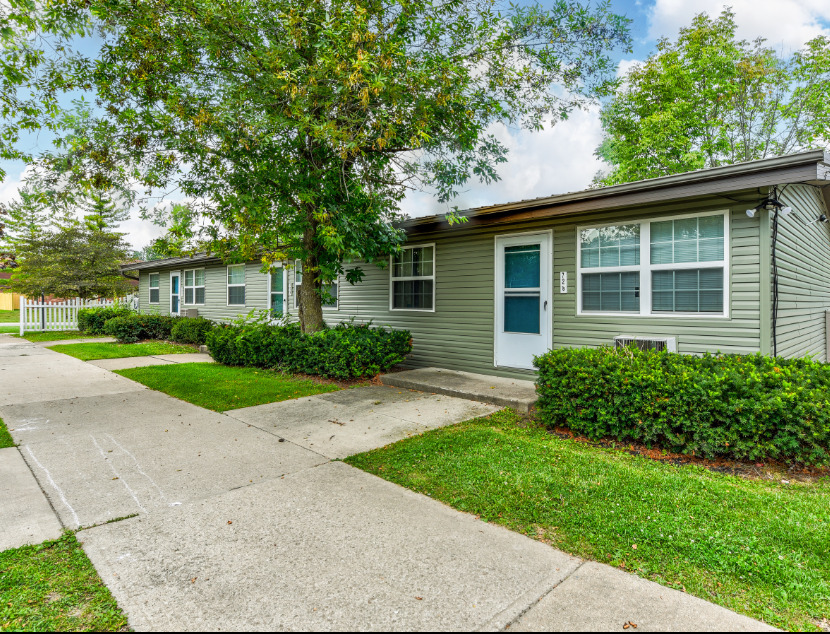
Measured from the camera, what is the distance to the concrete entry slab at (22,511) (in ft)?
8.67

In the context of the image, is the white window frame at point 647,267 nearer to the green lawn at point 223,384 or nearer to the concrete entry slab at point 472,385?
the concrete entry slab at point 472,385

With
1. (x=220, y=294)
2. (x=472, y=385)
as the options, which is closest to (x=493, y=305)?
(x=472, y=385)

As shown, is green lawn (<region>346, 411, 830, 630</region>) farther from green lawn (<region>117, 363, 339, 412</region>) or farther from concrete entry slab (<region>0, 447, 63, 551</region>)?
green lawn (<region>117, 363, 339, 412</region>)

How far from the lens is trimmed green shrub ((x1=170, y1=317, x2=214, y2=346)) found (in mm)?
12766

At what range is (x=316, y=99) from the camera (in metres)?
5.70

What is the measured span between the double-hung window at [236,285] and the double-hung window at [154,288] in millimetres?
6190

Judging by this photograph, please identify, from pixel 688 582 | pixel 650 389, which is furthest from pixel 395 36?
pixel 688 582

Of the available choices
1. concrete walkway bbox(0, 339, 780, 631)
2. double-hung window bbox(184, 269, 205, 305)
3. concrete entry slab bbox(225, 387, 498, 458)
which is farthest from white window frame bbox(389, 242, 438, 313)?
double-hung window bbox(184, 269, 205, 305)

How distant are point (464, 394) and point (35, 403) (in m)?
5.81

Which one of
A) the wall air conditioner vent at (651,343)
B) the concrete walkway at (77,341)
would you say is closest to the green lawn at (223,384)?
the wall air conditioner vent at (651,343)

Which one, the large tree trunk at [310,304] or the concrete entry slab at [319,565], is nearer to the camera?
the concrete entry slab at [319,565]

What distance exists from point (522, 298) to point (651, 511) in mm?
4561

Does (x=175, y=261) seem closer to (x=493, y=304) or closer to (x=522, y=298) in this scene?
(x=493, y=304)

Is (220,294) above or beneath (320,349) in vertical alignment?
above
